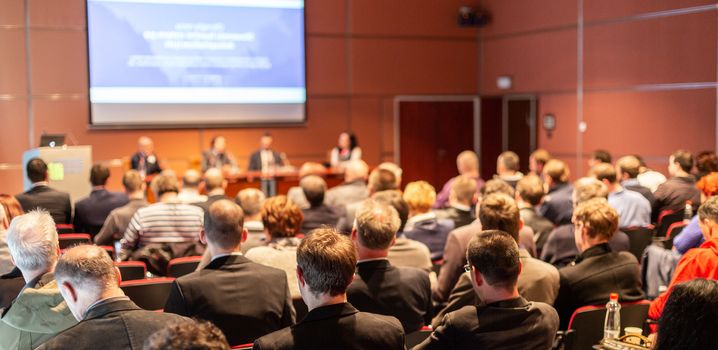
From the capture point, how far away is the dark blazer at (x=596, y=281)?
12.6 feet

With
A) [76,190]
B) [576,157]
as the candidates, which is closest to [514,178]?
[576,157]

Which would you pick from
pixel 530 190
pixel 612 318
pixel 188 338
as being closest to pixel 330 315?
pixel 188 338

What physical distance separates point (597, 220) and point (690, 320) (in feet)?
6.55

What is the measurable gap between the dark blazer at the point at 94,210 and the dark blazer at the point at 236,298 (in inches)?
145

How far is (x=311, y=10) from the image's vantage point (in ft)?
39.4

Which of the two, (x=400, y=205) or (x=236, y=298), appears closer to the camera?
(x=236, y=298)

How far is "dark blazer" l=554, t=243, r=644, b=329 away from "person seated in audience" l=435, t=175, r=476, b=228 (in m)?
1.82

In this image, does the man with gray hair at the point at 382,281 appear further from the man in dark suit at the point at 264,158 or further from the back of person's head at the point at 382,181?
the man in dark suit at the point at 264,158

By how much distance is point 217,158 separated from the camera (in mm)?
10891

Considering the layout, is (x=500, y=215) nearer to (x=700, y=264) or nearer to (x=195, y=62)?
(x=700, y=264)

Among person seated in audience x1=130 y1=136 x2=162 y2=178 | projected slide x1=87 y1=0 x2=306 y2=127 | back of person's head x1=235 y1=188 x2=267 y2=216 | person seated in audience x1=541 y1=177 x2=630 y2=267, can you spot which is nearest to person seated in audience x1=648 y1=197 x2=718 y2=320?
person seated in audience x1=541 y1=177 x2=630 y2=267

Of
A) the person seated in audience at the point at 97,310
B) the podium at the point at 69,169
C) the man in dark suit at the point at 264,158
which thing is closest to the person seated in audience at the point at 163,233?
the person seated in audience at the point at 97,310

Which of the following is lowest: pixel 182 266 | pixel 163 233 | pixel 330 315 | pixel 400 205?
pixel 182 266

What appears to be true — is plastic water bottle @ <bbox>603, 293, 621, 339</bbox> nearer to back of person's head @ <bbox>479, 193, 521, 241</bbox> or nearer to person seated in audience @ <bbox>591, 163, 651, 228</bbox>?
back of person's head @ <bbox>479, 193, 521, 241</bbox>
